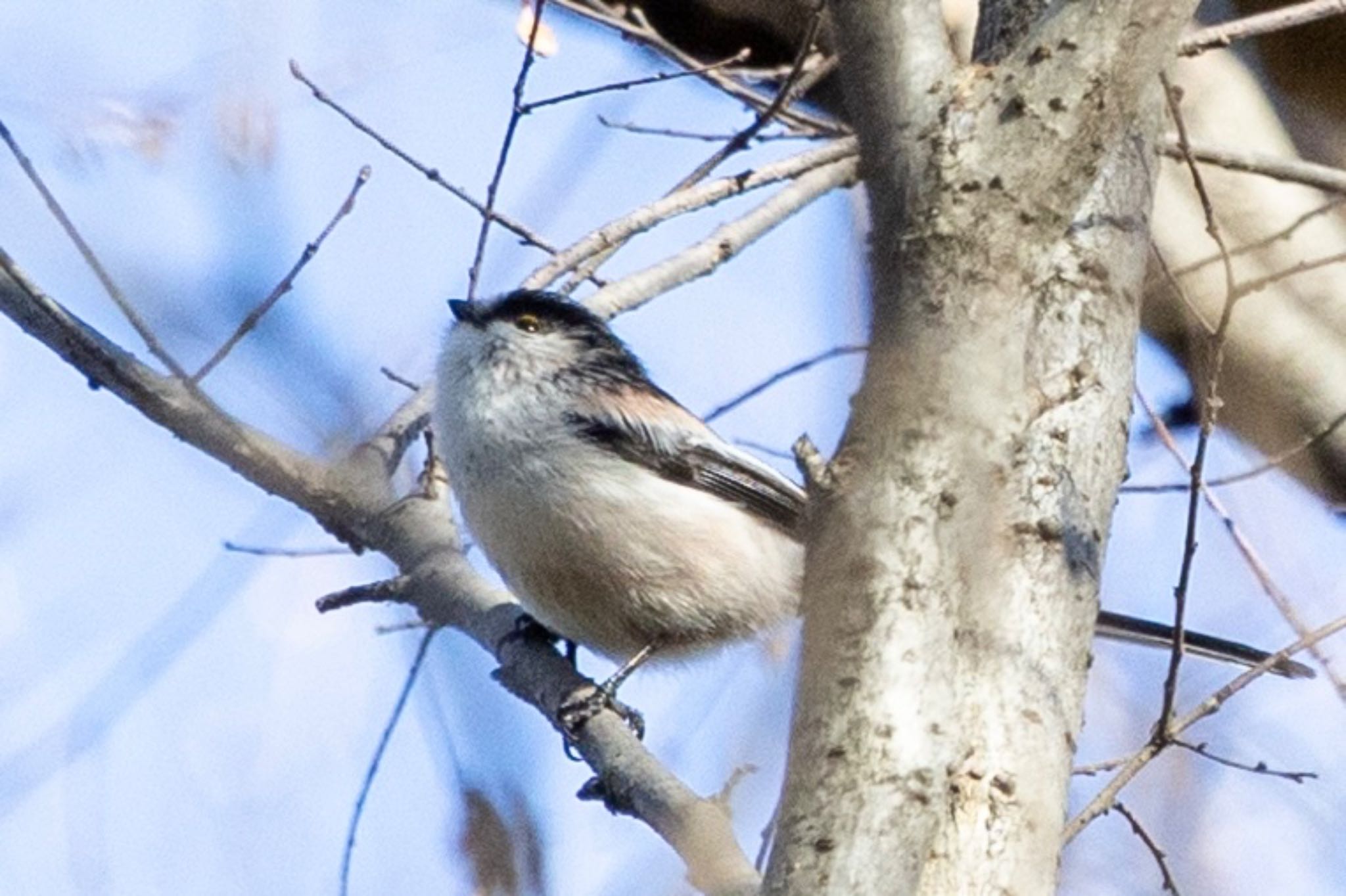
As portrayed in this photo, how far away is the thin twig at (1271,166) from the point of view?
3986mm

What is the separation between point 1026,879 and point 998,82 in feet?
3.31

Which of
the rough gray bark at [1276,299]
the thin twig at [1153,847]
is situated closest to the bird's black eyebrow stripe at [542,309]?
the rough gray bark at [1276,299]

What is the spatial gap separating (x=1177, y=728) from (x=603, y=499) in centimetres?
190

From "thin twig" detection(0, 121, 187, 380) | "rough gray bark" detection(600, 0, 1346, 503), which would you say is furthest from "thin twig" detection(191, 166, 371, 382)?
"rough gray bark" detection(600, 0, 1346, 503)

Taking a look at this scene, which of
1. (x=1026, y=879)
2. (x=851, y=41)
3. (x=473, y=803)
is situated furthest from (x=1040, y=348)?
(x=473, y=803)

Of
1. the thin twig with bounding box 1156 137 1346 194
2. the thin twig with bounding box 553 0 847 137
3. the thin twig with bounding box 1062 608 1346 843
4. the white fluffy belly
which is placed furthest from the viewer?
the thin twig with bounding box 553 0 847 137

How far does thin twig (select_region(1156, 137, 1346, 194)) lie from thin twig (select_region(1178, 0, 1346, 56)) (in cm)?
26

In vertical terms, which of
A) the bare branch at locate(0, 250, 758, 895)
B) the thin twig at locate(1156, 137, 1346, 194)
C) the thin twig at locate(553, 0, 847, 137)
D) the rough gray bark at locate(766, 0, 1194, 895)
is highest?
the thin twig at locate(553, 0, 847, 137)

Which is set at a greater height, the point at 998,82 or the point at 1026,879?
the point at 998,82

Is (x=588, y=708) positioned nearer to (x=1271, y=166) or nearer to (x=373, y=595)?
(x=373, y=595)

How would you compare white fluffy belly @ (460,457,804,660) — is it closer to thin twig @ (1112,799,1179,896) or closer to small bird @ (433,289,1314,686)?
small bird @ (433,289,1314,686)

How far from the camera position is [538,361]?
4586 mm

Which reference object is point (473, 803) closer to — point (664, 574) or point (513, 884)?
point (513, 884)

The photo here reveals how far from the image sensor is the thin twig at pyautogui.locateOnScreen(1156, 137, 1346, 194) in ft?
13.1
